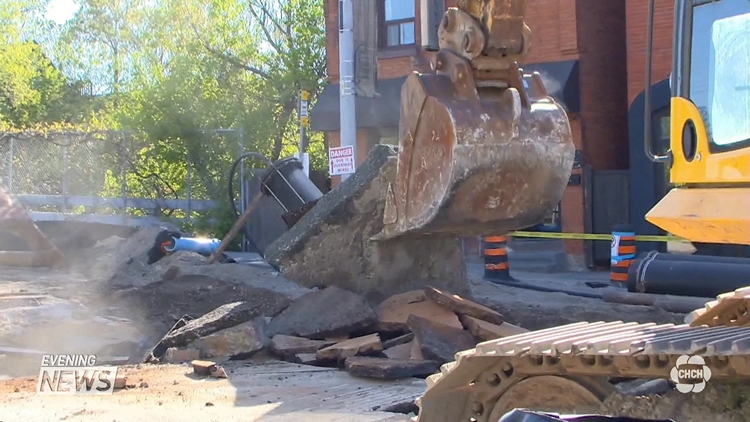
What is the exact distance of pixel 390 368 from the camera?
26.3ft

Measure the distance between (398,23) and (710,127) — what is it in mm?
16618

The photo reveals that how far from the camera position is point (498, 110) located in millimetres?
6242

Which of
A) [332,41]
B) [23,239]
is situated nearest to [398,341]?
[23,239]

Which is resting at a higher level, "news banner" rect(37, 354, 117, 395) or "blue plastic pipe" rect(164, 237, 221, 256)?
"blue plastic pipe" rect(164, 237, 221, 256)

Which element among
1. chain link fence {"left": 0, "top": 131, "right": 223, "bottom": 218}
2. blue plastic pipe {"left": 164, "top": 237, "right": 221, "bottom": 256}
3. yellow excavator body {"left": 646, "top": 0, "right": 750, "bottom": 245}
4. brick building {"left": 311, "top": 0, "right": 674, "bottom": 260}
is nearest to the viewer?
yellow excavator body {"left": 646, "top": 0, "right": 750, "bottom": 245}

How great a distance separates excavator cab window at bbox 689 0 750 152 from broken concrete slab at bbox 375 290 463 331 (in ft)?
15.6

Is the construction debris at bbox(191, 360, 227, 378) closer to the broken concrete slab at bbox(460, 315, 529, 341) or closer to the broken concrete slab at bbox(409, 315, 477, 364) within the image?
the broken concrete slab at bbox(409, 315, 477, 364)

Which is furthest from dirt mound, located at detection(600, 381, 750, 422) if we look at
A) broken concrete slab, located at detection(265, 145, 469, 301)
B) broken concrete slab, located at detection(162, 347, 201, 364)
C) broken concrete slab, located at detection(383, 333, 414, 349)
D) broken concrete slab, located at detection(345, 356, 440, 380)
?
broken concrete slab, located at detection(265, 145, 469, 301)

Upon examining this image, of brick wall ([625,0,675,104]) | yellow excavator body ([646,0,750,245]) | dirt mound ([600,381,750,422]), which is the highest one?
brick wall ([625,0,675,104])

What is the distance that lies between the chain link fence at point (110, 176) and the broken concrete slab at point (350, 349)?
1406cm

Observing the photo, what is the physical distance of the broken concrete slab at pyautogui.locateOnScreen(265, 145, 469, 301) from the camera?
10070 mm

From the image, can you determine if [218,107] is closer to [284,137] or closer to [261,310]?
[284,137]

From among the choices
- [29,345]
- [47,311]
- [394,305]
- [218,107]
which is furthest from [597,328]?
[218,107]

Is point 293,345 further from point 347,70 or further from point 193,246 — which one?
point 193,246
